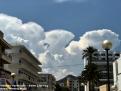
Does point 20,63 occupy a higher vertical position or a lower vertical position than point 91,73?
higher

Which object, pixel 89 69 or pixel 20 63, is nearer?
pixel 20 63

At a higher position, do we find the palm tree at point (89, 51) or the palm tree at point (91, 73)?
the palm tree at point (89, 51)

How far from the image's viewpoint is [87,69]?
13138 cm

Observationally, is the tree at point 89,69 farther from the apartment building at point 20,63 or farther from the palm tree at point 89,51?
the apartment building at point 20,63

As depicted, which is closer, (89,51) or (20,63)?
(20,63)

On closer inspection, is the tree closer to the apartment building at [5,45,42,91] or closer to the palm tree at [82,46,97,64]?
the palm tree at [82,46,97,64]

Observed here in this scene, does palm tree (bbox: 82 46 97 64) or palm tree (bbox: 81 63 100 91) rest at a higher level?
palm tree (bbox: 82 46 97 64)

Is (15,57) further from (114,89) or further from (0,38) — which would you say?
(0,38)

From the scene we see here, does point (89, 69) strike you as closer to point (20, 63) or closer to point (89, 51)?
point (89, 51)

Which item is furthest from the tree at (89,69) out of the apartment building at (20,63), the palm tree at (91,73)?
the apartment building at (20,63)

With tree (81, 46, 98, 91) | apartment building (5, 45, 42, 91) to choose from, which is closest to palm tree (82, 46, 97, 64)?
tree (81, 46, 98, 91)

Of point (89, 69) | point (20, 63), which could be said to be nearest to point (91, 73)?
point (89, 69)

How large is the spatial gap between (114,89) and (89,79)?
39302 millimetres

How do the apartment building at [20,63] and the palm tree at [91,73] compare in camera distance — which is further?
the palm tree at [91,73]
